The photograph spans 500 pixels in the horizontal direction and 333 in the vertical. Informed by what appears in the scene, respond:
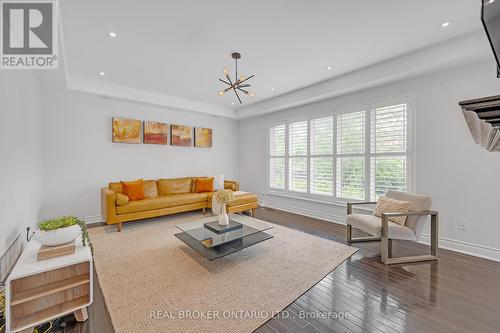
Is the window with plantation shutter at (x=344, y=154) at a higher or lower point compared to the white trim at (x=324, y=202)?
higher

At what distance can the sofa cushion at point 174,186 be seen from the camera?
5148 millimetres

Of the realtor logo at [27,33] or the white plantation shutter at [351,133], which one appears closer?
the realtor logo at [27,33]

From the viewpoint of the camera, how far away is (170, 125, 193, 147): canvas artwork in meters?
5.58

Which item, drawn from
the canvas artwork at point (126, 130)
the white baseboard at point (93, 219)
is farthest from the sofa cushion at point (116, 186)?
the canvas artwork at point (126, 130)

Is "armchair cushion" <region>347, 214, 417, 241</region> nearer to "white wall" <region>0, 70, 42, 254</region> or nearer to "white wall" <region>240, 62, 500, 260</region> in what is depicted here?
"white wall" <region>240, 62, 500, 260</region>

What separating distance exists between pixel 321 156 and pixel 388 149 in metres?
1.36

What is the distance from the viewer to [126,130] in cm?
486

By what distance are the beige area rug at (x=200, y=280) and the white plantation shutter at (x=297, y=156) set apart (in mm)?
1937

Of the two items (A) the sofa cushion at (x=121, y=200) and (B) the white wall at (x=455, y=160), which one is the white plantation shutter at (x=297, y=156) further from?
(A) the sofa cushion at (x=121, y=200)

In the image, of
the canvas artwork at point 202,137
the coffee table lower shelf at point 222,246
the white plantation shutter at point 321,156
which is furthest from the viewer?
the canvas artwork at point 202,137

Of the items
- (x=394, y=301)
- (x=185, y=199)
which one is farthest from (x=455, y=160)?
(x=185, y=199)

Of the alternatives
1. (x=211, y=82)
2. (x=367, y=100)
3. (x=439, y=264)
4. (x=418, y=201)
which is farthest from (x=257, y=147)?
(x=439, y=264)

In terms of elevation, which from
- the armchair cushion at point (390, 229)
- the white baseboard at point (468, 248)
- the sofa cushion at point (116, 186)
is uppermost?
the sofa cushion at point (116, 186)

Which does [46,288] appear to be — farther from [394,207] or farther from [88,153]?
[394,207]
